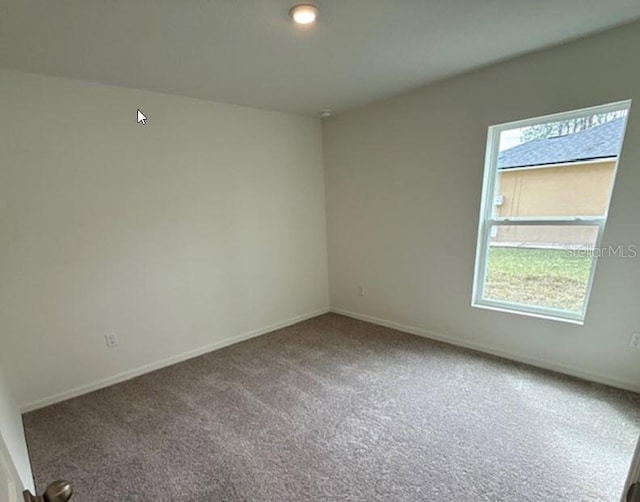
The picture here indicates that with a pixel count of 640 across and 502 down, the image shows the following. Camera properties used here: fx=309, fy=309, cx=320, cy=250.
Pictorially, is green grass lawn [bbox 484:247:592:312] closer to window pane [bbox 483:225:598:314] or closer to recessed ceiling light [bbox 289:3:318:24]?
window pane [bbox 483:225:598:314]

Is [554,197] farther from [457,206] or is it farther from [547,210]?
[457,206]

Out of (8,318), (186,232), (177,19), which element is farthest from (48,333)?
(177,19)

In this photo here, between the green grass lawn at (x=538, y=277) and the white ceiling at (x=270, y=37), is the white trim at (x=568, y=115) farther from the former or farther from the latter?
the green grass lawn at (x=538, y=277)

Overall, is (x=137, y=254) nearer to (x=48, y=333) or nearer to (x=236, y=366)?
(x=48, y=333)

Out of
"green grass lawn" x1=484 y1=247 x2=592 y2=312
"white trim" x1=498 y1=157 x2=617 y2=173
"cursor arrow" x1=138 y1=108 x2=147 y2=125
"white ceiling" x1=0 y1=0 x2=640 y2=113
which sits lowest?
"green grass lawn" x1=484 y1=247 x2=592 y2=312

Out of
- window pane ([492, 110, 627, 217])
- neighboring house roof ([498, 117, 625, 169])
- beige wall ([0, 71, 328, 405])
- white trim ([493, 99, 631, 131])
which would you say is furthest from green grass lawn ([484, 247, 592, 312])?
beige wall ([0, 71, 328, 405])

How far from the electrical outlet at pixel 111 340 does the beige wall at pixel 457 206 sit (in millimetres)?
2429

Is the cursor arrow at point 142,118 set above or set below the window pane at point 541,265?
above

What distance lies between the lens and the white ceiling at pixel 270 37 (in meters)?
1.57

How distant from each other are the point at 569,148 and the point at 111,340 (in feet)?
12.9

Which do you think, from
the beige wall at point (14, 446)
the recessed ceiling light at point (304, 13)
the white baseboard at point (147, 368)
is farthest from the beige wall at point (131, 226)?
the recessed ceiling light at point (304, 13)

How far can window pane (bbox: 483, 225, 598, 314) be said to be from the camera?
2344 mm

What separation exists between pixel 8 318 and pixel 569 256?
4137mm

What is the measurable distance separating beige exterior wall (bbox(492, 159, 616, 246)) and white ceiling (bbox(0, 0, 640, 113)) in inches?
35.3
